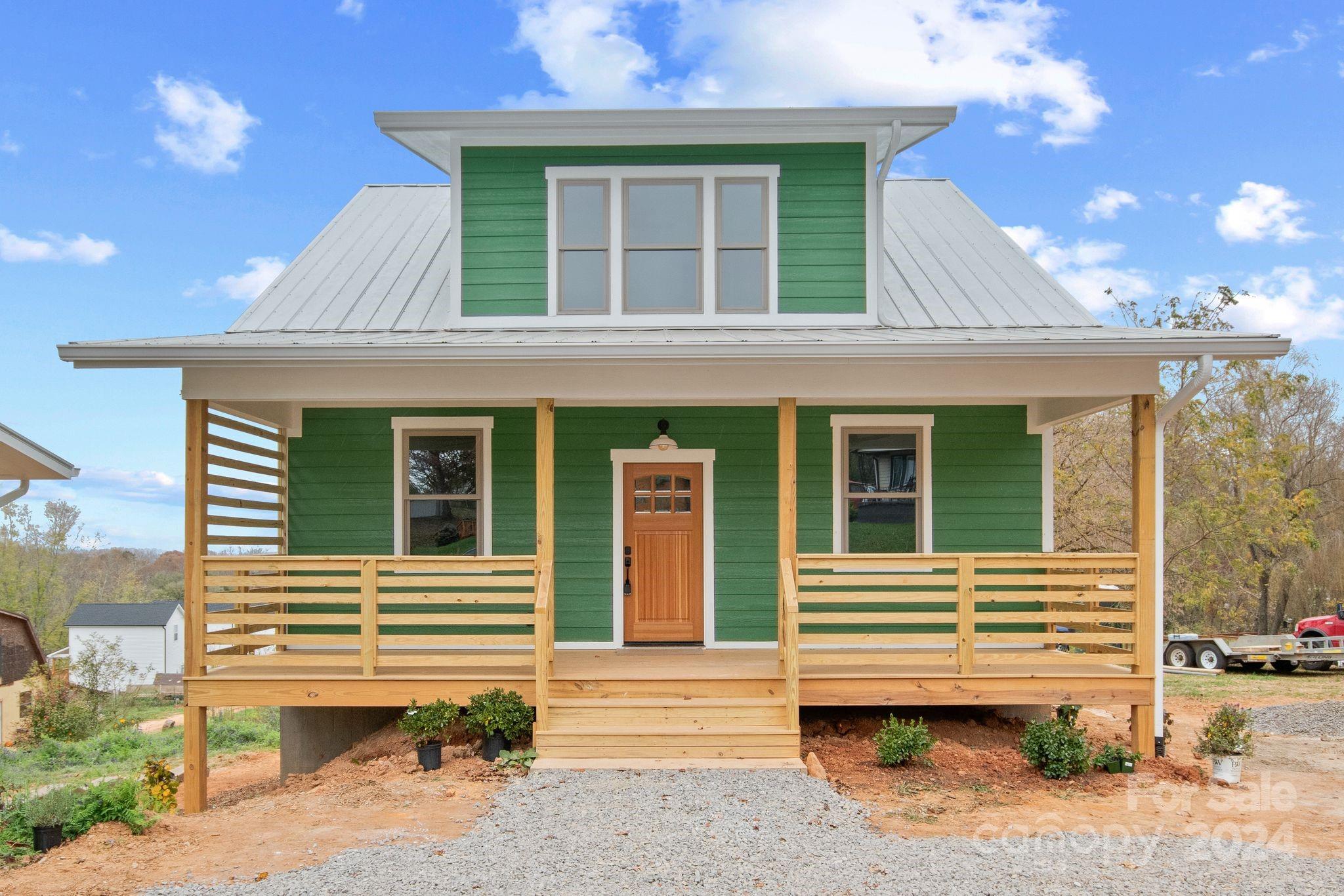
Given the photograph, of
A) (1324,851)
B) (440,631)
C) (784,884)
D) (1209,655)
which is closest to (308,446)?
(440,631)

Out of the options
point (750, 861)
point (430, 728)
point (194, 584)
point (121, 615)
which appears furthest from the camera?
point (121, 615)

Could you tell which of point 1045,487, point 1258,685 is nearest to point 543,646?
point 1045,487

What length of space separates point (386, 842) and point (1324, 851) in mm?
5713

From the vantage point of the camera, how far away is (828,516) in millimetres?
9883

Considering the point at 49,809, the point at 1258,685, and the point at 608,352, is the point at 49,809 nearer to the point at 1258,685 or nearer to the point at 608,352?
the point at 608,352

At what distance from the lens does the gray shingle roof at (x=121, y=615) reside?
39531mm

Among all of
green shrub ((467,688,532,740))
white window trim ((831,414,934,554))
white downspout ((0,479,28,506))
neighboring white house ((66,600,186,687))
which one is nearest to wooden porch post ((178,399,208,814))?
white downspout ((0,479,28,506))

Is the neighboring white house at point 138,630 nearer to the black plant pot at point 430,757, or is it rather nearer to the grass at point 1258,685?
the black plant pot at point 430,757

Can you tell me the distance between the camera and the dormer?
967 cm

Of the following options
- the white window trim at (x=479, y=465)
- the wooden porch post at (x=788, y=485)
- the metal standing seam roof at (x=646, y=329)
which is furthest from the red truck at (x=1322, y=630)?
the white window trim at (x=479, y=465)

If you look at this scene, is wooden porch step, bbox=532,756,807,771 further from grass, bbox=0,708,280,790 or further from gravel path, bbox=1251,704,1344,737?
grass, bbox=0,708,280,790

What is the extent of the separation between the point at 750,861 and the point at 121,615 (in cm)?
4301

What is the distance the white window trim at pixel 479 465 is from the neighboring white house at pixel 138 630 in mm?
35116

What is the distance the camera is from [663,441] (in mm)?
9406
